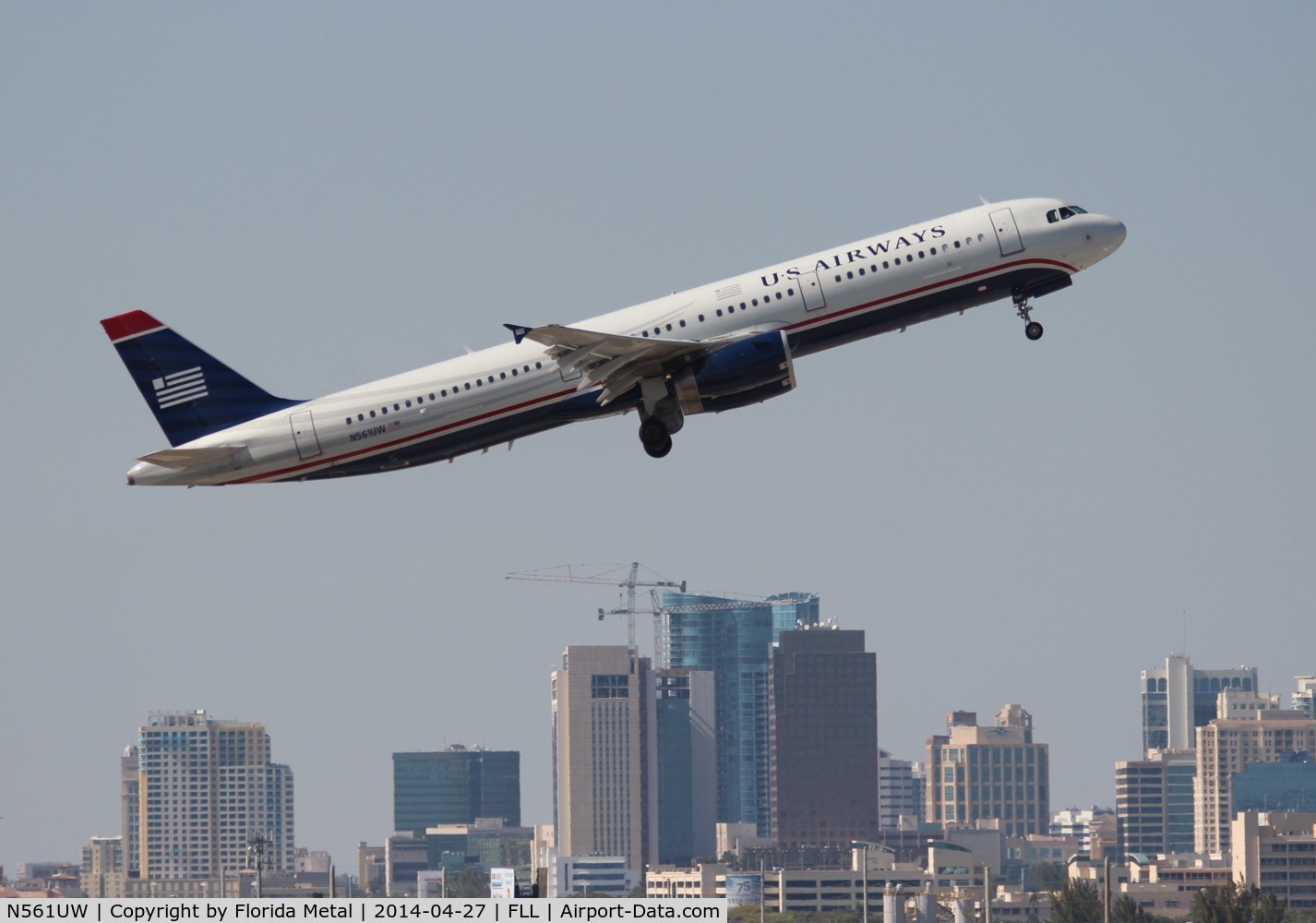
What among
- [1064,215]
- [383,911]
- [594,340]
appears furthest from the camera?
[1064,215]

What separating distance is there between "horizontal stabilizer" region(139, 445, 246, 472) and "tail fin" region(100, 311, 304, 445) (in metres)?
2.20

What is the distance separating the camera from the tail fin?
79.9 meters

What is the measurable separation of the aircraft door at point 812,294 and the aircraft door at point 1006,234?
663 cm

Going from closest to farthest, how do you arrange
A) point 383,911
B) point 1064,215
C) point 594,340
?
point 383,911, point 594,340, point 1064,215

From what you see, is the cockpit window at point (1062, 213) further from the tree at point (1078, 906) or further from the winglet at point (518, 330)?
the tree at point (1078, 906)

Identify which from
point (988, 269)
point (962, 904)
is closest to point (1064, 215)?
point (988, 269)

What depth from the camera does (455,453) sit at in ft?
254

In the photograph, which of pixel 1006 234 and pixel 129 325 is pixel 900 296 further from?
pixel 129 325

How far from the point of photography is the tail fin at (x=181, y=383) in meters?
79.9

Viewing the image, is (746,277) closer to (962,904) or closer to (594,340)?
(594,340)

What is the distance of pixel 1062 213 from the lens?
7875 centimetres

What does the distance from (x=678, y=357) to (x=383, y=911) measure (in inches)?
1109

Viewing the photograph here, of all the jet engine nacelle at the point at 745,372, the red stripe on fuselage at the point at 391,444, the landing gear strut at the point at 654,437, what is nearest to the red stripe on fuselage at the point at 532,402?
the red stripe on fuselage at the point at 391,444
